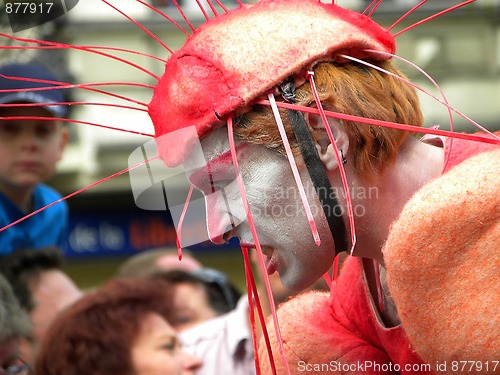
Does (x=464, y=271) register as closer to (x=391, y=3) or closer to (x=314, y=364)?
(x=314, y=364)

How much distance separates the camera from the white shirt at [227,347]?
7.80ft

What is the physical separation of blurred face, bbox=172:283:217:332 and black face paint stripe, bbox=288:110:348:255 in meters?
1.39

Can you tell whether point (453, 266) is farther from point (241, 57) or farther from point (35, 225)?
point (35, 225)

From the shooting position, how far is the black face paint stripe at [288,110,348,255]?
4.47 feet

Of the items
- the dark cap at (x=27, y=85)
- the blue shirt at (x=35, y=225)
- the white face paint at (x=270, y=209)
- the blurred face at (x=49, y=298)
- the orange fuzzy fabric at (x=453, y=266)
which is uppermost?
the dark cap at (x=27, y=85)

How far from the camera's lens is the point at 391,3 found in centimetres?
521

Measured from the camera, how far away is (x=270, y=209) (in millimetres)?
Result: 1387

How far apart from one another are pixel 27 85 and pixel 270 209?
1.45 meters

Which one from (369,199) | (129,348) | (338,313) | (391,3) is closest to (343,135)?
(369,199)

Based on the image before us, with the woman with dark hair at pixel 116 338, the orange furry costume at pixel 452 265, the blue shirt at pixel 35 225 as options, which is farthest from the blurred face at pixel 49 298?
the orange furry costume at pixel 452 265

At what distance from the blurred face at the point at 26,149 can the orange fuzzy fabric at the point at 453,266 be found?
170 centimetres

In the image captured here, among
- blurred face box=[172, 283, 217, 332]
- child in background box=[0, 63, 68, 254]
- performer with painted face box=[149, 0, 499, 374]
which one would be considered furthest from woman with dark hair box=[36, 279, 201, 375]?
performer with painted face box=[149, 0, 499, 374]

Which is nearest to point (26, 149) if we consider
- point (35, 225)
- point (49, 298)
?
point (35, 225)

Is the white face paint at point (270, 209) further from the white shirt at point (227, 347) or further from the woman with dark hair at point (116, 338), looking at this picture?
the white shirt at point (227, 347)
